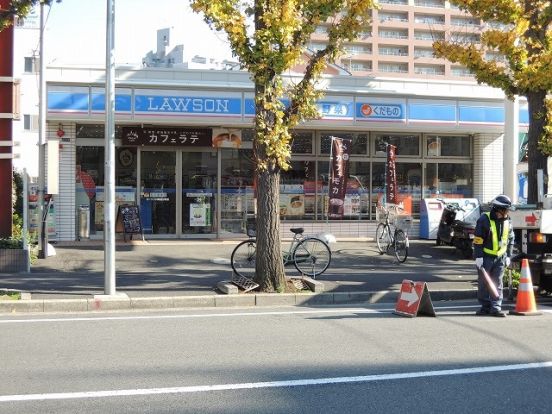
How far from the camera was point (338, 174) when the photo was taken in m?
18.7

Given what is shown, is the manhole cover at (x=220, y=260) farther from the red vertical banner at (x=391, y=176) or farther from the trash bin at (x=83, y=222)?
the red vertical banner at (x=391, y=176)

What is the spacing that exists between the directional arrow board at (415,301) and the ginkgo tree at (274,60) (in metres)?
2.39

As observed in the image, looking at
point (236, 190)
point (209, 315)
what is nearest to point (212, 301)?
point (209, 315)

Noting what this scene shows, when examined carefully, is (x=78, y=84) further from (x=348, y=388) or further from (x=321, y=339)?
(x=348, y=388)

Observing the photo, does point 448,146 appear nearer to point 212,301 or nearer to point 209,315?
point 212,301

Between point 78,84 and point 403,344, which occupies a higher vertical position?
point 78,84

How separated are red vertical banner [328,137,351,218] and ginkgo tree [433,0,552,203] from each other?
16.4 feet

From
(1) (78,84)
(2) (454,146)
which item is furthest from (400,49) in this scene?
(1) (78,84)

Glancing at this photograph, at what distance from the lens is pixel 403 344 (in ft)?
24.7

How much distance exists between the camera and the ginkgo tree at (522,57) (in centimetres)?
1340

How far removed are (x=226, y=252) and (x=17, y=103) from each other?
236 inches

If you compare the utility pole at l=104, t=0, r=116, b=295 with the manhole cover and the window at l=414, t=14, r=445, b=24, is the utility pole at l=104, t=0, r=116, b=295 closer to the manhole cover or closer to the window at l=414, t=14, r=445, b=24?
the manhole cover

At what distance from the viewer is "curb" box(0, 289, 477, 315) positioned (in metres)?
9.95

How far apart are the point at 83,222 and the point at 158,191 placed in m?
2.17
